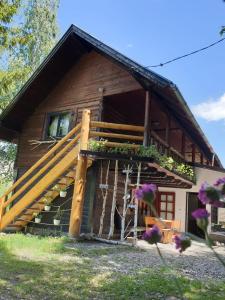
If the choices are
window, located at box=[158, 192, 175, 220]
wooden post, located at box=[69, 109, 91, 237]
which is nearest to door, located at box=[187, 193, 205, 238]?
window, located at box=[158, 192, 175, 220]

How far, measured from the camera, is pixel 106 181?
465 inches

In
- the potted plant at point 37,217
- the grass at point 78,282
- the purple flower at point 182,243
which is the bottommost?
the grass at point 78,282

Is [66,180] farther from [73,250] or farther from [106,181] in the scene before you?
[73,250]

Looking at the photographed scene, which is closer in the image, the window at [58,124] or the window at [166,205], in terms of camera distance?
the window at [58,124]

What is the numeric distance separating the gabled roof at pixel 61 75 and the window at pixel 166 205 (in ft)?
8.67

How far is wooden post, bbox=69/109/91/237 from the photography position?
9944mm

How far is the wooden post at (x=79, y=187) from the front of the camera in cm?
994

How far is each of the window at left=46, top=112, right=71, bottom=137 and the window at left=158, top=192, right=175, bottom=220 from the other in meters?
5.56

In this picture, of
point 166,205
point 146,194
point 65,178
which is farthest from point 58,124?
point 146,194

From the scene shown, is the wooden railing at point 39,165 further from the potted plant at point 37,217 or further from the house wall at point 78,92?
the house wall at point 78,92

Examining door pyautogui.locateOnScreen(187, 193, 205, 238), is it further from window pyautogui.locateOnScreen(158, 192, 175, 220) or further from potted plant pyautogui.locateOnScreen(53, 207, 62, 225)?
potted plant pyautogui.locateOnScreen(53, 207, 62, 225)

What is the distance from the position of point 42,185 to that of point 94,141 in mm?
2158

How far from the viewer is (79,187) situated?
1017 centimetres

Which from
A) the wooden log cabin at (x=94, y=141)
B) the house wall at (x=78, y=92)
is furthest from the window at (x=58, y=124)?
the house wall at (x=78, y=92)
